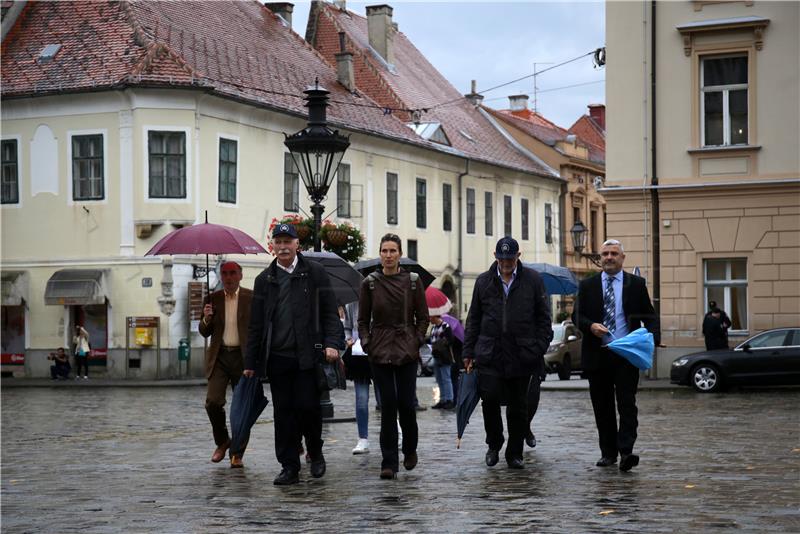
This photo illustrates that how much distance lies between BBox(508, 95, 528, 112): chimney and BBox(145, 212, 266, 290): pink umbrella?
198 ft

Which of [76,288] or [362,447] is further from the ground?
[76,288]

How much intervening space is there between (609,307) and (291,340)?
8.84 ft

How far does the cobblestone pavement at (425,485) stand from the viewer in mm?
8391

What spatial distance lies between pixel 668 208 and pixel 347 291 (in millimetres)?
16041

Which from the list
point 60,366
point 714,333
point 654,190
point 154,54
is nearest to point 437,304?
point 714,333

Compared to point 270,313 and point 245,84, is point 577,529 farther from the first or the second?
point 245,84

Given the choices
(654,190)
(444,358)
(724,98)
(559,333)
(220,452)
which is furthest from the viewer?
(559,333)

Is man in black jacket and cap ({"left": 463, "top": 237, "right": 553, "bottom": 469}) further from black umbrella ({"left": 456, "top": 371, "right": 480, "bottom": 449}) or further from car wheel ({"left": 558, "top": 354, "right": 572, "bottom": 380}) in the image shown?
car wheel ({"left": 558, "top": 354, "right": 572, "bottom": 380})

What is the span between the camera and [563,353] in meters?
35.5

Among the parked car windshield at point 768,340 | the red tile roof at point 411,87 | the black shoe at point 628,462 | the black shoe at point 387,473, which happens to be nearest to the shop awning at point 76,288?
the red tile roof at point 411,87

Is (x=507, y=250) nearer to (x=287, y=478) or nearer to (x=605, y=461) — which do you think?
(x=605, y=461)

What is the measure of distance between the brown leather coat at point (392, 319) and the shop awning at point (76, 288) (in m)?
26.8

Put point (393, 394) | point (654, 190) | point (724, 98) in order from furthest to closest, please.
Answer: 1. point (654, 190)
2. point (724, 98)
3. point (393, 394)

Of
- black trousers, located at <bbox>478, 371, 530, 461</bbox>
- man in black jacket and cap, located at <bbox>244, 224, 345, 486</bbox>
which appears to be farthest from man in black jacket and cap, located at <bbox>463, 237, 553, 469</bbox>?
man in black jacket and cap, located at <bbox>244, 224, 345, 486</bbox>
